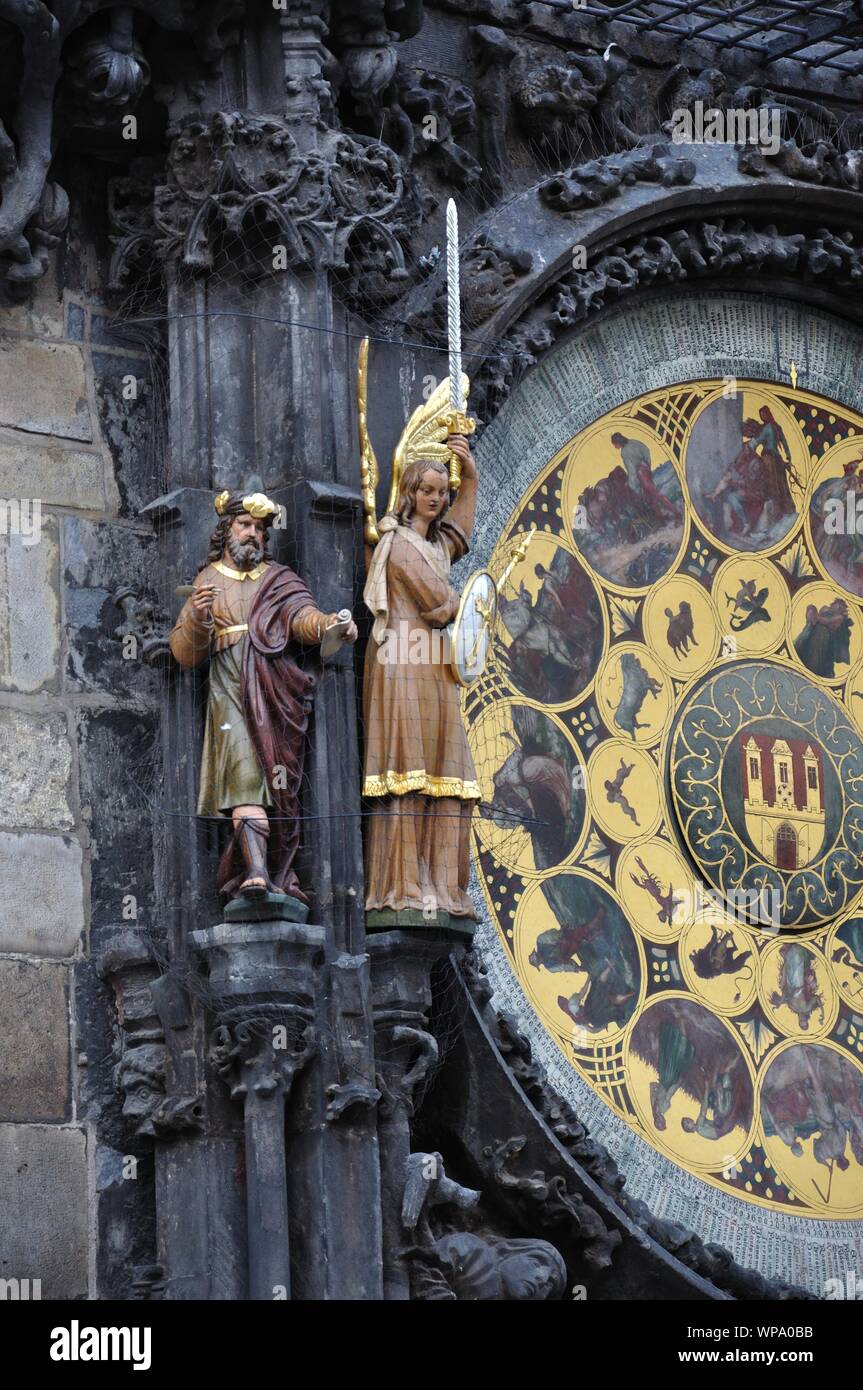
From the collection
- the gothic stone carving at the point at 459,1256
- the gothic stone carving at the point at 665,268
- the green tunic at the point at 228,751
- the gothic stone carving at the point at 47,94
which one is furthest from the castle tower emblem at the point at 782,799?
the gothic stone carving at the point at 47,94

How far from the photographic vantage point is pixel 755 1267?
40.9 feet

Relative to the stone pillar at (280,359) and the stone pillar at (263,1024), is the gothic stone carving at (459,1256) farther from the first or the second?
the stone pillar at (263,1024)

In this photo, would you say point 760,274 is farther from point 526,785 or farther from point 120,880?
point 120,880

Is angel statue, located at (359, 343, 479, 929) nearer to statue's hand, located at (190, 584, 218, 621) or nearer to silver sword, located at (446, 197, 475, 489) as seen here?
silver sword, located at (446, 197, 475, 489)

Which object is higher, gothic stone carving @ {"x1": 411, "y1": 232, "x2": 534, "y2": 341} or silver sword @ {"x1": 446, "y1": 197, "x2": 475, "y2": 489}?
gothic stone carving @ {"x1": 411, "y1": 232, "x2": 534, "y2": 341}

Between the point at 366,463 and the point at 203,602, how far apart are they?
0.96 meters

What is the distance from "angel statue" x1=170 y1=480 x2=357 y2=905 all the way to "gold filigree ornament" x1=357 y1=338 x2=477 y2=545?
53 centimetres

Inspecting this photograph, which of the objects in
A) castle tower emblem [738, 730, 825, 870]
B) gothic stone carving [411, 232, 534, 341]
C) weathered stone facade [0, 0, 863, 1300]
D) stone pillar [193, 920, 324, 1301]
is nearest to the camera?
stone pillar [193, 920, 324, 1301]

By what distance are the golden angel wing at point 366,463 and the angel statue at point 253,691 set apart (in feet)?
1.48

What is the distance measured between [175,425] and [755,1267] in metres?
3.52

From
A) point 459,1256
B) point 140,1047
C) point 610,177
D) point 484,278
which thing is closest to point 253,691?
point 140,1047

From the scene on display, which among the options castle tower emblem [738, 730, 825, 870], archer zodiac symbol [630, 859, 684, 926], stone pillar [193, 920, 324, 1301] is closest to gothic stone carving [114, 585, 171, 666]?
stone pillar [193, 920, 324, 1301]

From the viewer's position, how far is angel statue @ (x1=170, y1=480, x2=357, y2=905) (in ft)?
37.3

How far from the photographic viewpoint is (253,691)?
11.4m
